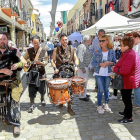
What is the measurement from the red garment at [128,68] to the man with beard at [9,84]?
192 cm

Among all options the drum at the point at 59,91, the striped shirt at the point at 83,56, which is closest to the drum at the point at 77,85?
the drum at the point at 59,91

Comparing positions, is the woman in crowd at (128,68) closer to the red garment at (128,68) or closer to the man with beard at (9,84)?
the red garment at (128,68)

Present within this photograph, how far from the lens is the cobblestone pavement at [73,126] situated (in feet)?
9.61

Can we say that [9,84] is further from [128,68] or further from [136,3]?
[136,3]

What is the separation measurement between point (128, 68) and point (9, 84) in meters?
2.26

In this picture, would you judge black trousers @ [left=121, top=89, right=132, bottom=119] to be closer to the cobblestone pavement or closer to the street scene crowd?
the street scene crowd

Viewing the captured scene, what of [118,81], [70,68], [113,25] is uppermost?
[113,25]

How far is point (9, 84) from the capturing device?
3.01 m

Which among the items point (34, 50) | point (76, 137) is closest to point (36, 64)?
point (34, 50)

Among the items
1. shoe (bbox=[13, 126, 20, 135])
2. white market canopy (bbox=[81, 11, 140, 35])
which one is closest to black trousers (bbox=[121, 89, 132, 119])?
shoe (bbox=[13, 126, 20, 135])

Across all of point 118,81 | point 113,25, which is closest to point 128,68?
point 118,81

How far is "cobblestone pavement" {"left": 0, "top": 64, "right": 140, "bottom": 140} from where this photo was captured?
2.93m

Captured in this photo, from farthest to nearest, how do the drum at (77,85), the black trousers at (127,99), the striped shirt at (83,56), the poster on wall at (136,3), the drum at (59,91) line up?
the poster on wall at (136,3), the striped shirt at (83,56), the drum at (77,85), the black trousers at (127,99), the drum at (59,91)

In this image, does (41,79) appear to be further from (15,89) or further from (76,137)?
(76,137)
